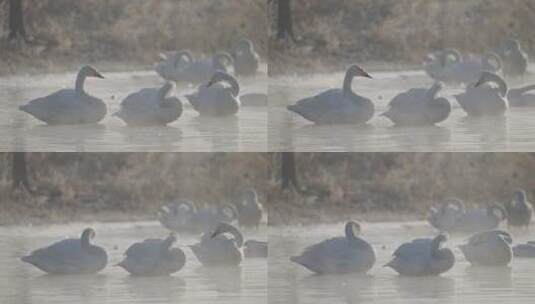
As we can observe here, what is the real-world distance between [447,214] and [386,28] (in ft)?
2.25

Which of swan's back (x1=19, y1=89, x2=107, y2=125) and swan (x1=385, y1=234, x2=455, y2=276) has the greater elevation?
swan's back (x1=19, y1=89, x2=107, y2=125)

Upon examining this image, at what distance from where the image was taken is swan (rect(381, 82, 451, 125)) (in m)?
6.67

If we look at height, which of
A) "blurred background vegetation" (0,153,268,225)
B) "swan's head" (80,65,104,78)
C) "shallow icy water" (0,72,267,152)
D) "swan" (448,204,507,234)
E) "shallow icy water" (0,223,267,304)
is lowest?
"shallow icy water" (0,223,267,304)

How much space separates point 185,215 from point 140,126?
0.35 m

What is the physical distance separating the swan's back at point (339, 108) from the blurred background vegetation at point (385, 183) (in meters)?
0.13

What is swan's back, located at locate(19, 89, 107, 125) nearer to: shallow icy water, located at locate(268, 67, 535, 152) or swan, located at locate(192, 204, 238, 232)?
swan, located at locate(192, 204, 238, 232)

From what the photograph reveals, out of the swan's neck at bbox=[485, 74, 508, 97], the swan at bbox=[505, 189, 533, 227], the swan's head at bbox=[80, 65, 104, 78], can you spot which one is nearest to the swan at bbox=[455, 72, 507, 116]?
the swan's neck at bbox=[485, 74, 508, 97]

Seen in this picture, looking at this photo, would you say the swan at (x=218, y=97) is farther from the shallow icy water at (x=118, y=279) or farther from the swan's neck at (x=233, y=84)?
the shallow icy water at (x=118, y=279)

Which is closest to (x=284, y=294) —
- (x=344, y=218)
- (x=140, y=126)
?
(x=344, y=218)

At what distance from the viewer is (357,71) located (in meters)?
6.67

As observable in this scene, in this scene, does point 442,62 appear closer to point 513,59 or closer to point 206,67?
point 513,59

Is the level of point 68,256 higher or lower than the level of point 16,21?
lower

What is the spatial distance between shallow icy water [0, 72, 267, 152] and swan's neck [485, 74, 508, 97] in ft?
2.59

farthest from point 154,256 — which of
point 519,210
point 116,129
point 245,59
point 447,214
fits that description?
point 519,210
